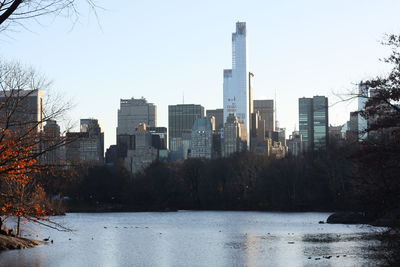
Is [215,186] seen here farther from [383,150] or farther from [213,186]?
[383,150]

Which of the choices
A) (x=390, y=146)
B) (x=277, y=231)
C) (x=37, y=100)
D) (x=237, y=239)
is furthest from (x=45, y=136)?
(x=277, y=231)

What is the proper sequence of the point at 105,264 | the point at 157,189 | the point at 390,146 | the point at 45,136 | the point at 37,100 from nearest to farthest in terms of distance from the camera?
the point at 45,136 → the point at 37,100 → the point at 390,146 → the point at 105,264 → the point at 157,189

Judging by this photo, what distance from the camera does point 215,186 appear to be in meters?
104

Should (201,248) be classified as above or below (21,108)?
below

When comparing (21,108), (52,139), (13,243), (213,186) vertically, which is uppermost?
(21,108)

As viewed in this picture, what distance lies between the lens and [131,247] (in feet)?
128

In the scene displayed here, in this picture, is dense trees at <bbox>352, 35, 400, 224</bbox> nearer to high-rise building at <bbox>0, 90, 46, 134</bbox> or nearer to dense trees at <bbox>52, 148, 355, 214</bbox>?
high-rise building at <bbox>0, 90, 46, 134</bbox>

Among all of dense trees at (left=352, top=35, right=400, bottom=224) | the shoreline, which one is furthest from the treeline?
dense trees at (left=352, top=35, right=400, bottom=224)

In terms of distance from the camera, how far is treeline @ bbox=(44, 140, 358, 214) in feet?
308

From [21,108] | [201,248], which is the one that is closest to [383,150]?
[21,108]

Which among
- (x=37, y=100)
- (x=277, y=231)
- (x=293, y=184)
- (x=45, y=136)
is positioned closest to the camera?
(x=45, y=136)

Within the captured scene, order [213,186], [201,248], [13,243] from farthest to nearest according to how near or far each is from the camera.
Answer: [213,186]
[201,248]
[13,243]

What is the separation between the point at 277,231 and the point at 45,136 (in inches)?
1628

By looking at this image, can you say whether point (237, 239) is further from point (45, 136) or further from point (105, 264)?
point (45, 136)
